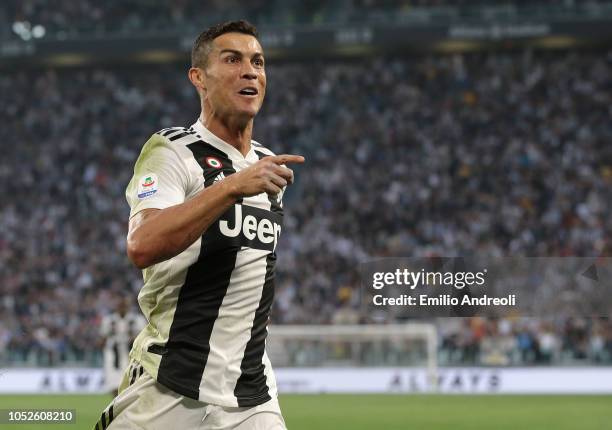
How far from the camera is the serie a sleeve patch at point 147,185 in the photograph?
134 inches

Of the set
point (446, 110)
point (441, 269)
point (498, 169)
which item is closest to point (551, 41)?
point (446, 110)

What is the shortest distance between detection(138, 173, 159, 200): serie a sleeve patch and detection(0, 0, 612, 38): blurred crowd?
98.5 ft

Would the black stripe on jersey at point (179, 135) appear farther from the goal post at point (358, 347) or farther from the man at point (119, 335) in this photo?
the goal post at point (358, 347)

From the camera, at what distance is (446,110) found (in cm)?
3111

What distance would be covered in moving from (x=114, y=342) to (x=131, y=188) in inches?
500

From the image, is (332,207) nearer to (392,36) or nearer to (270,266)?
(392,36)

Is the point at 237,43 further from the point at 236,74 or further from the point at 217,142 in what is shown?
the point at 217,142

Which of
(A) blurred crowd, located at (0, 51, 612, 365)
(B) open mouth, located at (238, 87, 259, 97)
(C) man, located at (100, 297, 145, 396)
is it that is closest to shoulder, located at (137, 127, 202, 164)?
(B) open mouth, located at (238, 87, 259, 97)

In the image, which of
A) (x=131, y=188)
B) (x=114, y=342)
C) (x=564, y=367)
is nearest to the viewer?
(x=131, y=188)

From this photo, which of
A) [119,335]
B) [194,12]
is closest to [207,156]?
[119,335]

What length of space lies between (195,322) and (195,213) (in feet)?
2.03

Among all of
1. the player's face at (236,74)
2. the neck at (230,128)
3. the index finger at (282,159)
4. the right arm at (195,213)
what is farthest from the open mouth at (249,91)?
the right arm at (195,213)

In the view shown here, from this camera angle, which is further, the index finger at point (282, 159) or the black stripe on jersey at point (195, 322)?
the black stripe on jersey at point (195, 322)

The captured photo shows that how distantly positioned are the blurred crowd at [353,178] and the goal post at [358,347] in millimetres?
574
